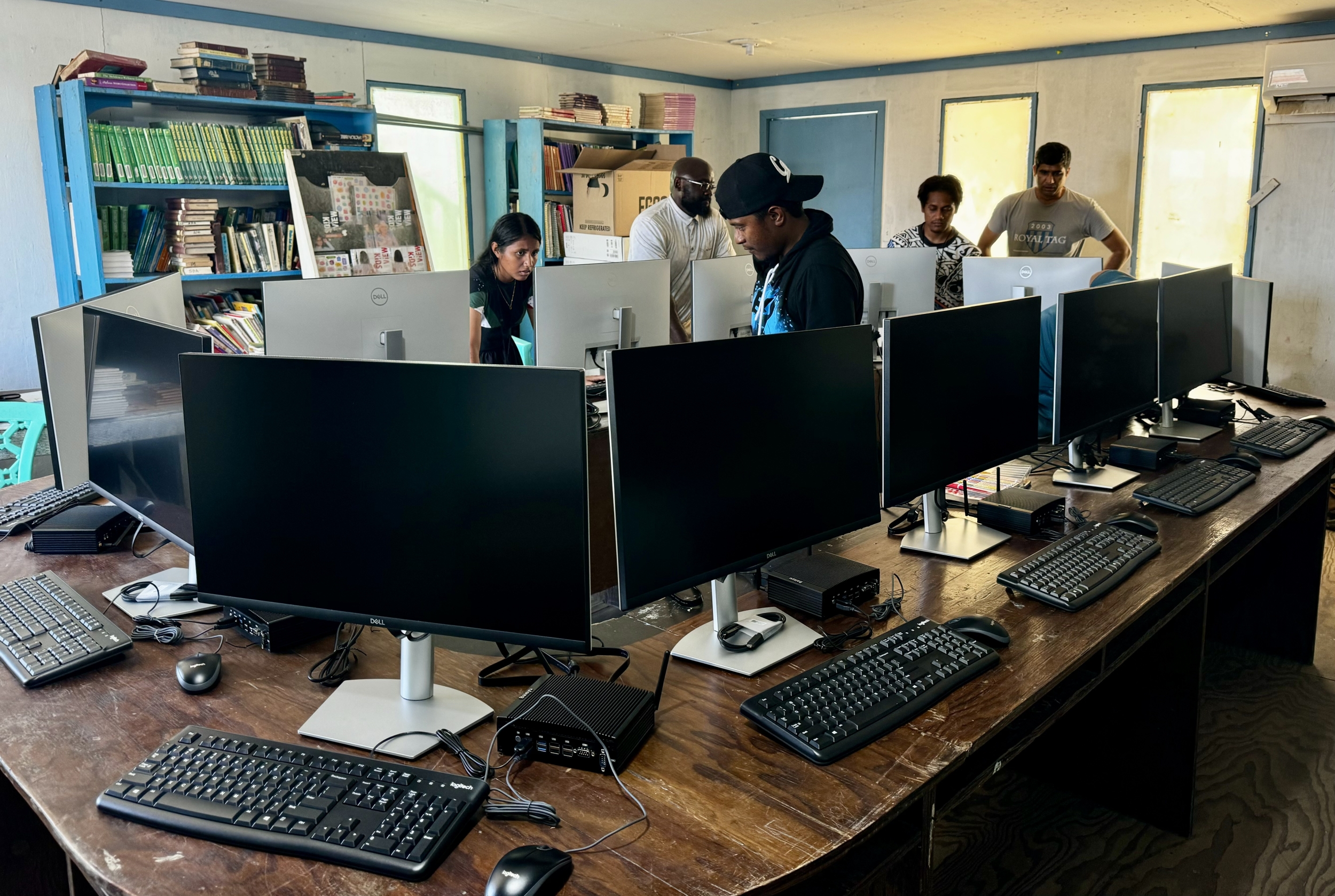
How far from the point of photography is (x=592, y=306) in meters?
3.21

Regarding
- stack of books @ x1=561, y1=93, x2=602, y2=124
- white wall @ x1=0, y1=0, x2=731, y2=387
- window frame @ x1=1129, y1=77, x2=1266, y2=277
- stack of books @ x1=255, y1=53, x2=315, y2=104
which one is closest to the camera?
white wall @ x1=0, y1=0, x2=731, y2=387

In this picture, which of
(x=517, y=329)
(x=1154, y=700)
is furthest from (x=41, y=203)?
(x=1154, y=700)

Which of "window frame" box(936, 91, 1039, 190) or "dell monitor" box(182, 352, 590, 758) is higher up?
"window frame" box(936, 91, 1039, 190)

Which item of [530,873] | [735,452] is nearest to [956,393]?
[735,452]

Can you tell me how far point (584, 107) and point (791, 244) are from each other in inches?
187

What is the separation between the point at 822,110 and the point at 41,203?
19.3 ft

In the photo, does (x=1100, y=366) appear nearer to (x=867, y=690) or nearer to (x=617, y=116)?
(x=867, y=690)

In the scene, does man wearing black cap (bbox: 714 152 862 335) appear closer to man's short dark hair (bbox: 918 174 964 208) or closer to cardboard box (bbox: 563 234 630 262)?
cardboard box (bbox: 563 234 630 262)

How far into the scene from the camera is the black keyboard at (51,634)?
1560 millimetres

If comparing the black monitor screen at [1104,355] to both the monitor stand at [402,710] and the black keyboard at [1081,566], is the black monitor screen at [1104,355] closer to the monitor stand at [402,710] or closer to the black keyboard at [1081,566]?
the black keyboard at [1081,566]

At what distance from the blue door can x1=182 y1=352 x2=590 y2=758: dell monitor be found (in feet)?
23.5

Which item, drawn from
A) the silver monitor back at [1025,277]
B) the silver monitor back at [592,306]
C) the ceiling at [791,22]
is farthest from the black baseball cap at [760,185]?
the ceiling at [791,22]

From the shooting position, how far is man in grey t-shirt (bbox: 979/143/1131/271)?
19.0ft

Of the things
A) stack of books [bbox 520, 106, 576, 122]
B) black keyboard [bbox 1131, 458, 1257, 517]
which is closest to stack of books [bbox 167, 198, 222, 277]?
stack of books [bbox 520, 106, 576, 122]
